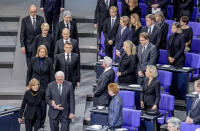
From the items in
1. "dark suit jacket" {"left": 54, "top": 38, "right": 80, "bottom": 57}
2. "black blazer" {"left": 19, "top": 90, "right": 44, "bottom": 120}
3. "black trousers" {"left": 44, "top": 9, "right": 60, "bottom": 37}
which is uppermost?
"black trousers" {"left": 44, "top": 9, "right": 60, "bottom": 37}

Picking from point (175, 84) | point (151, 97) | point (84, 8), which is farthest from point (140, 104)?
point (84, 8)

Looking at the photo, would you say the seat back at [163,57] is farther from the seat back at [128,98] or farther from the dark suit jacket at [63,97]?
the dark suit jacket at [63,97]

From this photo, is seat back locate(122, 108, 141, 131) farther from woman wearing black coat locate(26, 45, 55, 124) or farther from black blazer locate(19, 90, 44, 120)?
woman wearing black coat locate(26, 45, 55, 124)

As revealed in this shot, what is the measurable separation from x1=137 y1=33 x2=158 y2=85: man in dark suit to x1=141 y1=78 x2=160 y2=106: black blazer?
0.82 m

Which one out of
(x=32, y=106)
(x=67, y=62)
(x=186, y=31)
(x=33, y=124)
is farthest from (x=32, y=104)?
(x=186, y=31)

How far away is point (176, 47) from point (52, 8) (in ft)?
9.15

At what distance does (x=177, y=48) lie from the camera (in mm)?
12016

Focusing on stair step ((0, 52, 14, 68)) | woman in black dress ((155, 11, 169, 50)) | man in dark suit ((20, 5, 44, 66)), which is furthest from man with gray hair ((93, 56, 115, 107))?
stair step ((0, 52, 14, 68))

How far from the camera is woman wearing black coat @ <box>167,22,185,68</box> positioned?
1193cm

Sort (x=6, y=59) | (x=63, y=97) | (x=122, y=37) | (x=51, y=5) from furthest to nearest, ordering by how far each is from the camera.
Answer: (x=6, y=59)
(x=51, y=5)
(x=122, y=37)
(x=63, y=97)

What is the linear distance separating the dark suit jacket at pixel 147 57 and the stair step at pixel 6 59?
3199 mm

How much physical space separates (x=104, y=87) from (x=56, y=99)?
2.89 ft

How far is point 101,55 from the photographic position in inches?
521

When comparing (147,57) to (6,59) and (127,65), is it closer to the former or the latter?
(127,65)
